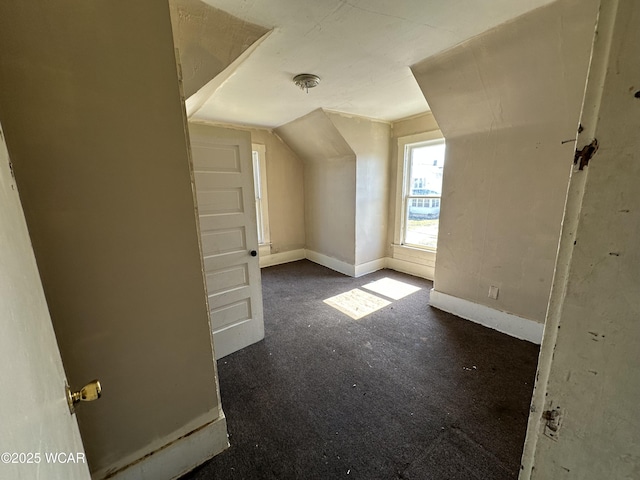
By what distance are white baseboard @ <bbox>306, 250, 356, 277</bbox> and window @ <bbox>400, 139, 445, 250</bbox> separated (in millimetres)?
972

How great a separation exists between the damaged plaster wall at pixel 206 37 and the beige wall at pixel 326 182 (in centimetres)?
175

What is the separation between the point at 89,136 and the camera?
95cm

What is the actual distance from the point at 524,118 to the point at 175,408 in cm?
303

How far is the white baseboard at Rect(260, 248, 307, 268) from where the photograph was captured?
15.1ft

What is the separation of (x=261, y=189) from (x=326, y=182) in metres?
1.10

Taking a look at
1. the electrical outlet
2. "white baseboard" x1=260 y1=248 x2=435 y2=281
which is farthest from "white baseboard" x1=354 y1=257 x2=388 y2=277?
the electrical outlet

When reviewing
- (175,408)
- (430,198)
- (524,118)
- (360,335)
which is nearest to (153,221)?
(175,408)

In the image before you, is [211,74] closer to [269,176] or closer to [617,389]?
[617,389]

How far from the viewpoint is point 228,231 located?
6.82ft

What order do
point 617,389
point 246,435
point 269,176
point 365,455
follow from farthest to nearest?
point 269,176 → point 246,435 → point 365,455 → point 617,389

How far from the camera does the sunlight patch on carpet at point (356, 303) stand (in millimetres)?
2917

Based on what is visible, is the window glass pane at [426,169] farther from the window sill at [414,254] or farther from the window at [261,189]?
the window at [261,189]

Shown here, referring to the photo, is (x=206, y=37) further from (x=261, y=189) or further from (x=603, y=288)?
(x=261, y=189)

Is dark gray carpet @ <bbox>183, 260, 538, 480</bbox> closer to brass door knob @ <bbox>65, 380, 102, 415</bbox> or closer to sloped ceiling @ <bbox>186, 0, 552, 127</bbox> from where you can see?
brass door knob @ <bbox>65, 380, 102, 415</bbox>
